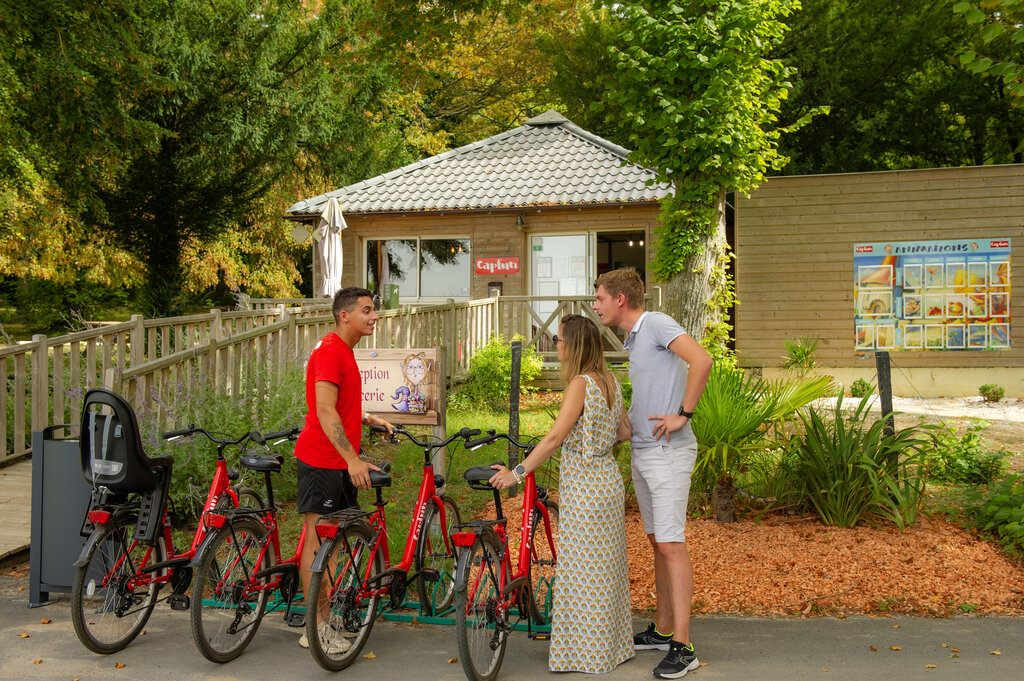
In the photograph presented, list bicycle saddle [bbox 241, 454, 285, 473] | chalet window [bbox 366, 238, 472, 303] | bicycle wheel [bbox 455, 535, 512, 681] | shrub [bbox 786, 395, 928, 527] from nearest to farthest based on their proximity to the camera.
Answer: bicycle wheel [bbox 455, 535, 512, 681], bicycle saddle [bbox 241, 454, 285, 473], shrub [bbox 786, 395, 928, 527], chalet window [bbox 366, 238, 472, 303]

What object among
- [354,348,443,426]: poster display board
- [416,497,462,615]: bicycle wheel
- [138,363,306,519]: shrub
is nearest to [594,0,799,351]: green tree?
[354,348,443,426]: poster display board

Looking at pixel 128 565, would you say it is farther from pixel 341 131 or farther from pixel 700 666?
pixel 341 131

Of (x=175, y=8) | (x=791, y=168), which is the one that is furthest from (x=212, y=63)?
(x=791, y=168)

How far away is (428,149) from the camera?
106 ft

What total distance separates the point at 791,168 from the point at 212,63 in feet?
52.0

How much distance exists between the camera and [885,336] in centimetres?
1426

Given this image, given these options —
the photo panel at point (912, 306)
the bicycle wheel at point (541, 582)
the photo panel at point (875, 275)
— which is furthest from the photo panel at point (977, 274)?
the bicycle wheel at point (541, 582)

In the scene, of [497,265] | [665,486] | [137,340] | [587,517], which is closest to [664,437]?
[665,486]

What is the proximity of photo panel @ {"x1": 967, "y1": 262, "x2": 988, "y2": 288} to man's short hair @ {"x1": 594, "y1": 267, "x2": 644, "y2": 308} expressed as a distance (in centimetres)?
1122

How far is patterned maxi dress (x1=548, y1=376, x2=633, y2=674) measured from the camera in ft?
14.7

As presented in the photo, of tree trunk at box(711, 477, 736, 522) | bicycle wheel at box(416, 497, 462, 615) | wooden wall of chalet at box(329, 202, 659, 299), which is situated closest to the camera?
bicycle wheel at box(416, 497, 462, 615)

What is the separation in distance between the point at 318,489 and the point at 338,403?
47 centimetres

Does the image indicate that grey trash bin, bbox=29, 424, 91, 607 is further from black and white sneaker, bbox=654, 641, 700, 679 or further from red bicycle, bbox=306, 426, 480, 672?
black and white sneaker, bbox=654, 641, 700, 679

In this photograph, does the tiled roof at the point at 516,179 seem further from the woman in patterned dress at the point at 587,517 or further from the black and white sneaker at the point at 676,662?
the black and white sneaker at the point at 676,662
